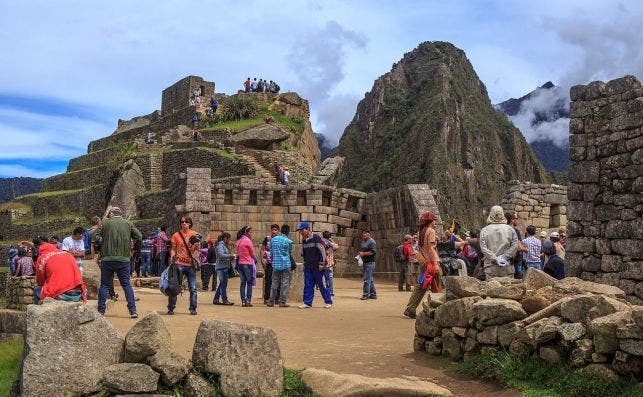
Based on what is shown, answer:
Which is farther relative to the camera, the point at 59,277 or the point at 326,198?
the point at 326,198

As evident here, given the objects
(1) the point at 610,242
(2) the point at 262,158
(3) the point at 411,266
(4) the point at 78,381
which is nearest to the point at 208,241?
(3) the point at 411,266

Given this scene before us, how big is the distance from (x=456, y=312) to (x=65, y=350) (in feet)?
12.9

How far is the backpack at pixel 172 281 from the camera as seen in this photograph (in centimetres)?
1071

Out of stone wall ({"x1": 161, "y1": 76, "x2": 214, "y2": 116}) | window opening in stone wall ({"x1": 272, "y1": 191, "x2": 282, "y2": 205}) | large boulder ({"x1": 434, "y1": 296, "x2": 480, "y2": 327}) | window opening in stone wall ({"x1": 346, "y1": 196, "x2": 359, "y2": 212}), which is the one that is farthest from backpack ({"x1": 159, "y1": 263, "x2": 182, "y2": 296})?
stone wall ({"x1": 161, "y1": 76, "x2": 214, "y2": 116})

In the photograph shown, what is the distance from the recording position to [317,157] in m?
44.6

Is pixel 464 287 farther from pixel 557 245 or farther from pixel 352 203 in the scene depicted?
pixel 352 203

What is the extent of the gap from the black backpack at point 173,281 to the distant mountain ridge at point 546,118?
299 ft

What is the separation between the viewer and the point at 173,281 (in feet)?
35.3

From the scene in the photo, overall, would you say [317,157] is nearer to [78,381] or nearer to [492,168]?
[78,381]

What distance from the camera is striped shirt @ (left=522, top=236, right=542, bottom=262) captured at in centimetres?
1139

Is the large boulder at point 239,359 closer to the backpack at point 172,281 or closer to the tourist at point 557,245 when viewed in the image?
the backpack at point 172,281

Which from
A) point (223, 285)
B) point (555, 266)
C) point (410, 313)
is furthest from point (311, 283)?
point (555, 266)

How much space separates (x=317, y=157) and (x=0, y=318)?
3429cm

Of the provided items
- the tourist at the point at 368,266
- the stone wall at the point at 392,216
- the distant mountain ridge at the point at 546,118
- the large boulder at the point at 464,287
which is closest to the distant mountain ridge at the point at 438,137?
the distant mountain ridge at the point at 546,118
